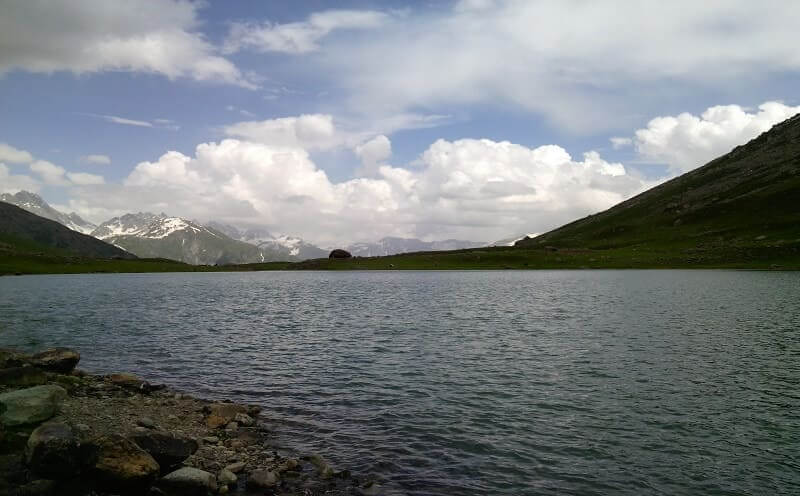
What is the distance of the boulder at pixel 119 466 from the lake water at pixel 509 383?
24.5ft

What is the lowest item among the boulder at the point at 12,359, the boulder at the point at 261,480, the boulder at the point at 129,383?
the boulder at the point at 261,480

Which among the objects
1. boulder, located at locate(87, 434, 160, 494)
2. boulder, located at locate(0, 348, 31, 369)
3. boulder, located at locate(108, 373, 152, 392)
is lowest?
boulder, located at locate(108, 373, 152, 392)

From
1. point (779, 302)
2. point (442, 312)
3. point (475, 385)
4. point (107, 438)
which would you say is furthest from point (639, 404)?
point (779, 302)

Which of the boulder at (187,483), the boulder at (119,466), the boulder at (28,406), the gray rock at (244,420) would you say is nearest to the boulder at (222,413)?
the gray rock at (244,420)

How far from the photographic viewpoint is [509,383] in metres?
34.2

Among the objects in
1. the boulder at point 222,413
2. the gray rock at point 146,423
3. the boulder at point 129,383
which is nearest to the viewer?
the gray rock at point 146,423

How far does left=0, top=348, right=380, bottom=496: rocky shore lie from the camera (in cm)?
1673

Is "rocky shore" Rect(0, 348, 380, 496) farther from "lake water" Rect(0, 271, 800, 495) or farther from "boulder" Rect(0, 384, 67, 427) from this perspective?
"lake water" Rect(0, 271, 800, 495)

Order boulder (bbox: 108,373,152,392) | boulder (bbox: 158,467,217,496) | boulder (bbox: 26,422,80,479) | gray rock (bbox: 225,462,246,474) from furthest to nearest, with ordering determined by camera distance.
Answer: boulder (bbox: 108,373,152,392), gray rock (bbox: 225,462,246,474), boulder (bbox: 158,467,217,496), boulder (bbox: 26,422,80,479)

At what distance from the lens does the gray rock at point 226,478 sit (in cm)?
1958

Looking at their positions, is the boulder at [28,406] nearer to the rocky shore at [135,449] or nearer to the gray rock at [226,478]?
the rocky shore at [135,449]

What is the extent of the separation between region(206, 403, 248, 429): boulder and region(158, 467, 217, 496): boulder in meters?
7.86

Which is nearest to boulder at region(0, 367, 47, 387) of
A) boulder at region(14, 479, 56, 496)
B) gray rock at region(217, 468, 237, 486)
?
boulder at region(14, 479, 56, 496)

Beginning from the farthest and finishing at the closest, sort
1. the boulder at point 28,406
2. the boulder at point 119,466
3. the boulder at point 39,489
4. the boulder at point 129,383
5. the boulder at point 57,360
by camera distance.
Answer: the boulder at point 57,360
the boulder at point 129,383
the boulder at point 28,406
the boulder at point 119,466
the boulder at point 39,489
